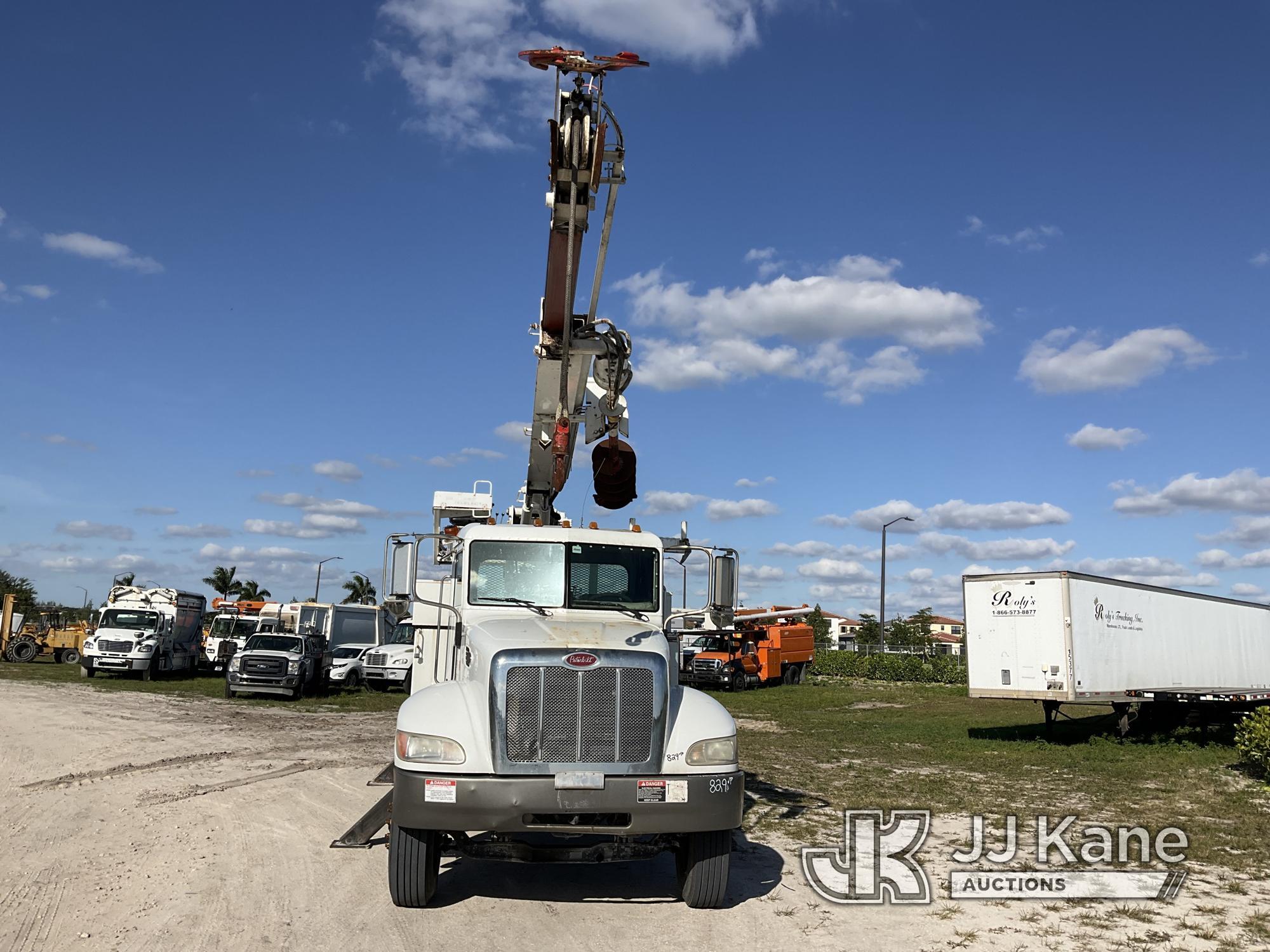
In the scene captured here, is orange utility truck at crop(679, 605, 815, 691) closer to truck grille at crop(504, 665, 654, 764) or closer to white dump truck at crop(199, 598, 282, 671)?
white dump truck at crop(199, 598, 282, 671)

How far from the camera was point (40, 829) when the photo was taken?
8.62 meters

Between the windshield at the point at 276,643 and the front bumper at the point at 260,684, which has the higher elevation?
the windshield at the point at 276,643

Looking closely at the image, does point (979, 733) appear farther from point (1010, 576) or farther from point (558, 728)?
point (558, 728)

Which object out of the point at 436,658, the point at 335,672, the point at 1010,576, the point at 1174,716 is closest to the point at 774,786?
the point at 436,658

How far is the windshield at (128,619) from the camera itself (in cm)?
3111

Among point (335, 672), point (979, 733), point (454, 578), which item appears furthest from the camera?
point (335, 672)

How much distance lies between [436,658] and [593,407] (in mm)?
3017

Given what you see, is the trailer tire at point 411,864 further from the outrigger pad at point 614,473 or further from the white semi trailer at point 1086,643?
the white semi trailer at point 1086,643

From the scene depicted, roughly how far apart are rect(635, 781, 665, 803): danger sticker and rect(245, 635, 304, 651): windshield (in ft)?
73.8

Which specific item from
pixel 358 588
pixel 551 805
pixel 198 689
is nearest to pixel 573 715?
pixel 551 805

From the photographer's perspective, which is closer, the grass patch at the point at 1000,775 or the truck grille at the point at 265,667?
the grass patch at the point at 1000,775

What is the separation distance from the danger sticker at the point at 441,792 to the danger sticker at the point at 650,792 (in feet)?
3.69

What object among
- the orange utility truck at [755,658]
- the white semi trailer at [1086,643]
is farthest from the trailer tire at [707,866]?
the orange utility truck at [755,658]

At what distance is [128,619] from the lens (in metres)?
31.3
